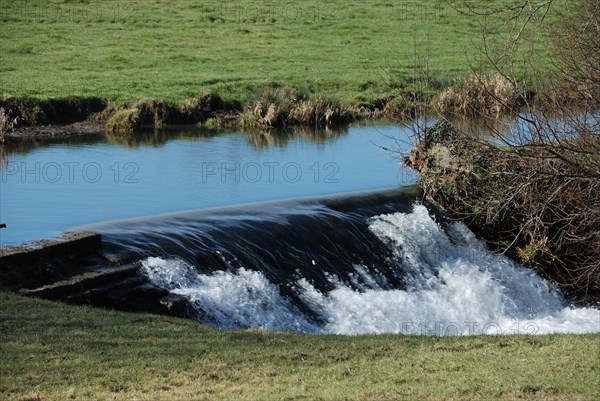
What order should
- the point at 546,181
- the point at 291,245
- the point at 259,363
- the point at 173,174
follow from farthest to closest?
the point at 173,174 → the point at 291,245 → the point at 546,181 → the point at 259,363

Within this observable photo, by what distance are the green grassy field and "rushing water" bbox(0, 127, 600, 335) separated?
907 centimetres

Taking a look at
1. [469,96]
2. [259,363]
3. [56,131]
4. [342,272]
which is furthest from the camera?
[469,96]

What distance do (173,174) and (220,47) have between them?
19.6 metres

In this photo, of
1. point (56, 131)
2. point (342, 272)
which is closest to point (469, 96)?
point (56, 131)

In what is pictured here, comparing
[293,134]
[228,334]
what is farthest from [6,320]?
[293,134]

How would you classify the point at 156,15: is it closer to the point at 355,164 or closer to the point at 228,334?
the point at 355,164

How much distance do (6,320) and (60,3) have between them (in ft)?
117

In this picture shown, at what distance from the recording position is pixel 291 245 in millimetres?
17328

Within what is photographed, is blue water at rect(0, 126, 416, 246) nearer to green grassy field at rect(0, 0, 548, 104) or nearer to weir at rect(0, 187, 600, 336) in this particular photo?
weir at rect(0, 187, 600, 336)

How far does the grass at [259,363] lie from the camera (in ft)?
29.8

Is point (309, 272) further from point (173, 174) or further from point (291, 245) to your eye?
point (173, 174)

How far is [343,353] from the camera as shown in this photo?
10742 mm

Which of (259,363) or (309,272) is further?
(309,272)

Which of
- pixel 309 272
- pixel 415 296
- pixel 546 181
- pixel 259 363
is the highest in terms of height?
pixel 546 181
